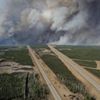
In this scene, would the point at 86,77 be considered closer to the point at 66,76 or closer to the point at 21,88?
the point at 66,76

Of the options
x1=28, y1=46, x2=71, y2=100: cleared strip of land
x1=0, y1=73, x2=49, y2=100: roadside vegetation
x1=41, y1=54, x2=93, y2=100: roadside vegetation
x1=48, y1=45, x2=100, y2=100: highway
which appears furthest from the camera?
x1=48, y1=45, x2=100, y2=100: highway

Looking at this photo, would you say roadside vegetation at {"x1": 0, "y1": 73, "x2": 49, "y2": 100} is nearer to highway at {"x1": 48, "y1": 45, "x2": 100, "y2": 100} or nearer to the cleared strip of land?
the cleared strip of land

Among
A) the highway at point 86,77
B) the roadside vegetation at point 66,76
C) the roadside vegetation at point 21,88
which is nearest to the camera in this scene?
the roadside vegetation at point 21,88

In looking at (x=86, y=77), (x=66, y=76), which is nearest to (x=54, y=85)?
(x=66, y=76)

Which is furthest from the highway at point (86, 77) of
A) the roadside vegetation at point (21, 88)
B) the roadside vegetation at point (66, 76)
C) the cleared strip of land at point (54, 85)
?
the roadside vegetation at point (21, 88)

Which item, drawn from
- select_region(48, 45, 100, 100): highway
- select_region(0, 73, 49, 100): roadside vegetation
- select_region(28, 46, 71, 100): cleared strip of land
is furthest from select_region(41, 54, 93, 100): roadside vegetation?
select_region(0, 73, 49, 100): roadside vegetation

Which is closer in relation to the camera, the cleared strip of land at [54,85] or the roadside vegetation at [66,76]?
the cleared strip of land at [54,85]

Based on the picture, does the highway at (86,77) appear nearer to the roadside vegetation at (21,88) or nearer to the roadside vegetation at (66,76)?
the roadside vegetation at (66,76)

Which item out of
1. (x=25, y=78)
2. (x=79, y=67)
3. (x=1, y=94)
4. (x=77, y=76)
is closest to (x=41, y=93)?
(x=1, y=94)

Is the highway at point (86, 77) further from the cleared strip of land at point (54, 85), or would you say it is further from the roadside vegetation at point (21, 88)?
the roadside vegetation at point (21, 88)

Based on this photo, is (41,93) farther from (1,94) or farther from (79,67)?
(79,67)

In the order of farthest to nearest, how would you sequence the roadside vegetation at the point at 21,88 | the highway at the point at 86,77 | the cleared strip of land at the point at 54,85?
1. the highway at the point at 86,77
2. the roadside vegetation at the point at 21,88
3. the cleared strip of land at the point at 54,85
